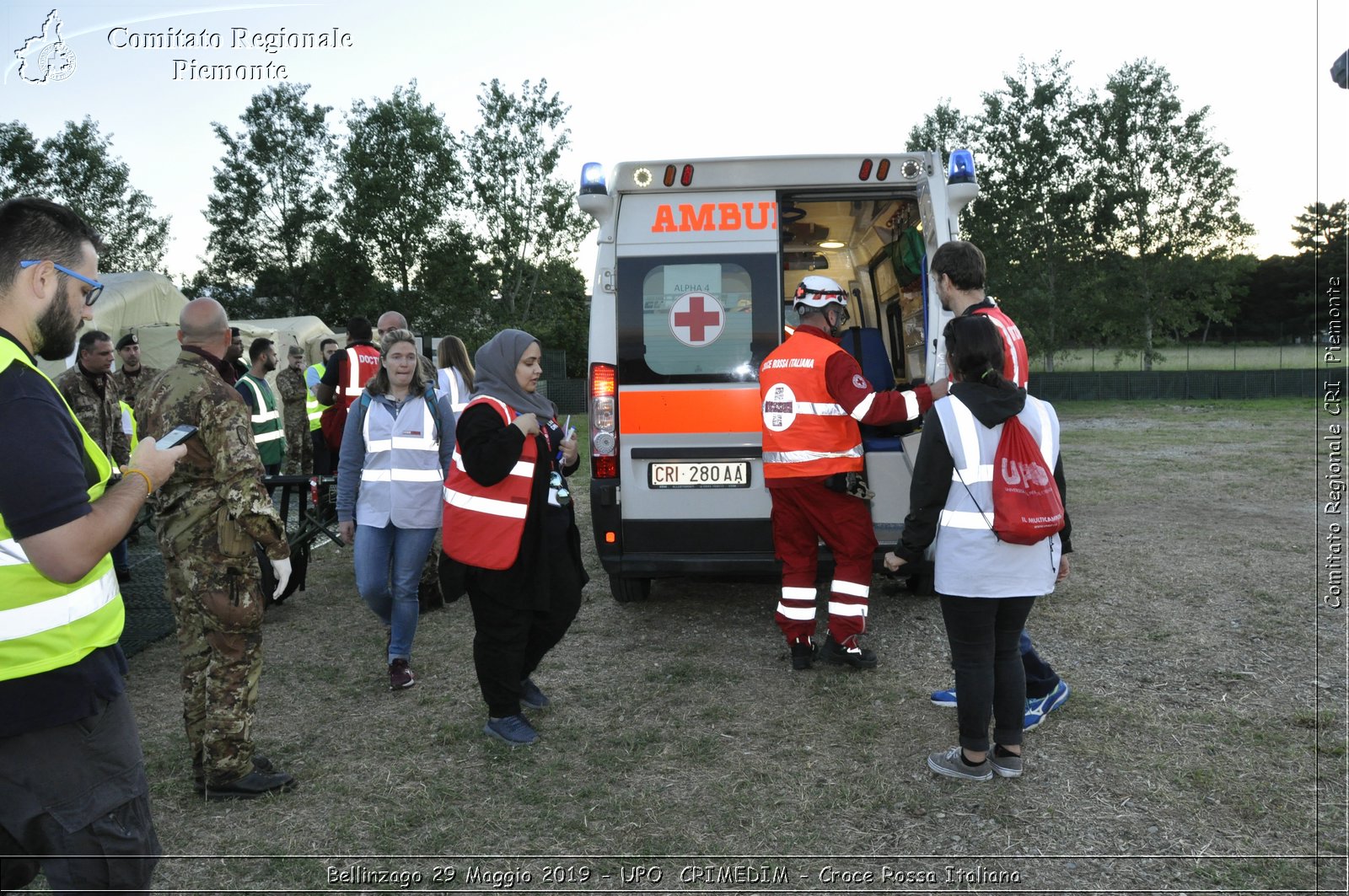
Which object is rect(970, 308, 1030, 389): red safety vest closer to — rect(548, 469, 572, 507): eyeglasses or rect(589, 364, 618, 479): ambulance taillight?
rect(548, 469, 572, 507): eyeglasses

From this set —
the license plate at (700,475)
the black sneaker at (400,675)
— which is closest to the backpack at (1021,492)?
the license plate at (700,475)

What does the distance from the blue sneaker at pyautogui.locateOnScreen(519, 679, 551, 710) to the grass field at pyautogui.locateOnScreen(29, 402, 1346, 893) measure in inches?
2.7

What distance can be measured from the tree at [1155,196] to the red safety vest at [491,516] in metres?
39.0

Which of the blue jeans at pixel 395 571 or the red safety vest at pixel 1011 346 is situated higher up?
the red safety vest at pixel 1011 346

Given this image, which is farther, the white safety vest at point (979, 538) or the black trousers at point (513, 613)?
the black trousers at point (513, 613)

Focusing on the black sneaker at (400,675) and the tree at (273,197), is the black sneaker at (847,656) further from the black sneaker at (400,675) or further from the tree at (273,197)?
the tree at (273,197)

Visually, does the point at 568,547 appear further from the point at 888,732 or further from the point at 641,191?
the point at 641,191

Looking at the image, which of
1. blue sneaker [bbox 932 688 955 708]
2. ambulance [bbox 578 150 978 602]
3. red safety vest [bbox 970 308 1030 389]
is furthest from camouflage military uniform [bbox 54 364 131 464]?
red safety vest [bbox 970 308 1030 389]

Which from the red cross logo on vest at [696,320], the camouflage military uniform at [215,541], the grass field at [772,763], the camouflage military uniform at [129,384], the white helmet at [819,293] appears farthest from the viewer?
the camouflage military uniform at [129,384]

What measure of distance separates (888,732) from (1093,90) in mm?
40644

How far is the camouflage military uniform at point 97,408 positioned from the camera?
23.9ft

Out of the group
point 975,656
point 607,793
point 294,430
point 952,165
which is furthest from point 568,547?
point 294,430

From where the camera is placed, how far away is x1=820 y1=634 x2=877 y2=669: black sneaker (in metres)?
4.93

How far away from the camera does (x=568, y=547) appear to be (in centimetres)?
421
